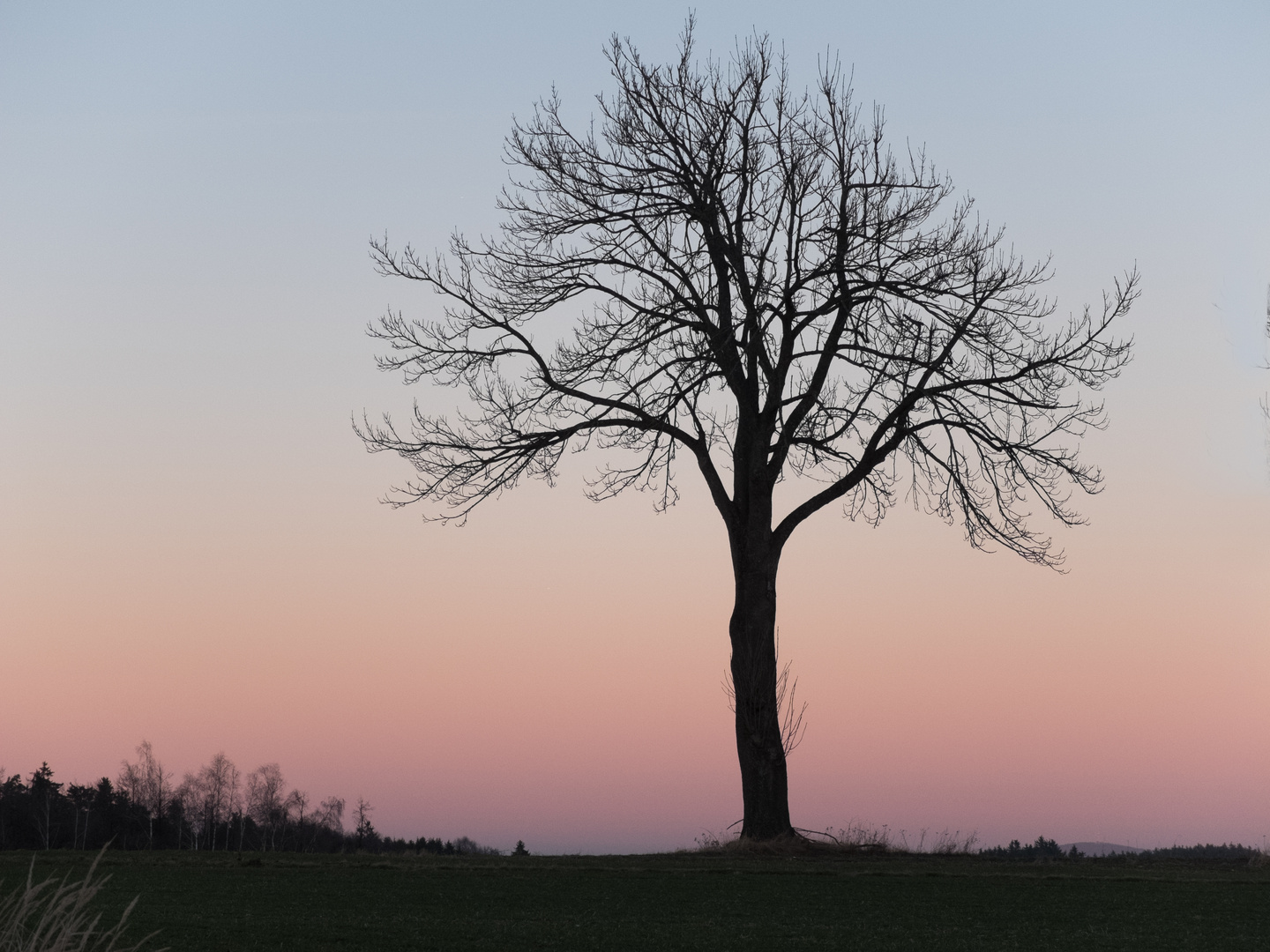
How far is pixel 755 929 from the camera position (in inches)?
305

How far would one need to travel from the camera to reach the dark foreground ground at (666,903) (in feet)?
24.0

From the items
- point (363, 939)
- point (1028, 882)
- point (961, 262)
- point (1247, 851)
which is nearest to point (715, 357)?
point (961, 262)

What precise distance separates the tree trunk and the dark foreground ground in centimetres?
196

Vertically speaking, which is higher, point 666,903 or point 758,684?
point 758,684

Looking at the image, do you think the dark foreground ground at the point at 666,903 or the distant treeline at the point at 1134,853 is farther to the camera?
the distant treeline at the point at 1134,853

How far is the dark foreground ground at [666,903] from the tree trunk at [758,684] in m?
1.96

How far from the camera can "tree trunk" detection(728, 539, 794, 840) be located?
14789 millimetres

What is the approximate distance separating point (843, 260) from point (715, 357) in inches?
79.8

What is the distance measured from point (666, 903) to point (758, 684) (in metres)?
6.07

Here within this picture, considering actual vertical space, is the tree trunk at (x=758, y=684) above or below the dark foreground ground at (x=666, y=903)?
above

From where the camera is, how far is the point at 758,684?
14.9 metres

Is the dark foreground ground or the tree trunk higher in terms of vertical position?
the tree trunk

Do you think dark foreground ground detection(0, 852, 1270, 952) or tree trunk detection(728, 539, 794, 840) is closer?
dark foreground ground detection(0, 852, 1270, 952)

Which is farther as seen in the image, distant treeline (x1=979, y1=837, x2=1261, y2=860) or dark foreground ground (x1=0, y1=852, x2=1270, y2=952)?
distant treeline (x1=979, y1=837, x2=1261, y2=860)
